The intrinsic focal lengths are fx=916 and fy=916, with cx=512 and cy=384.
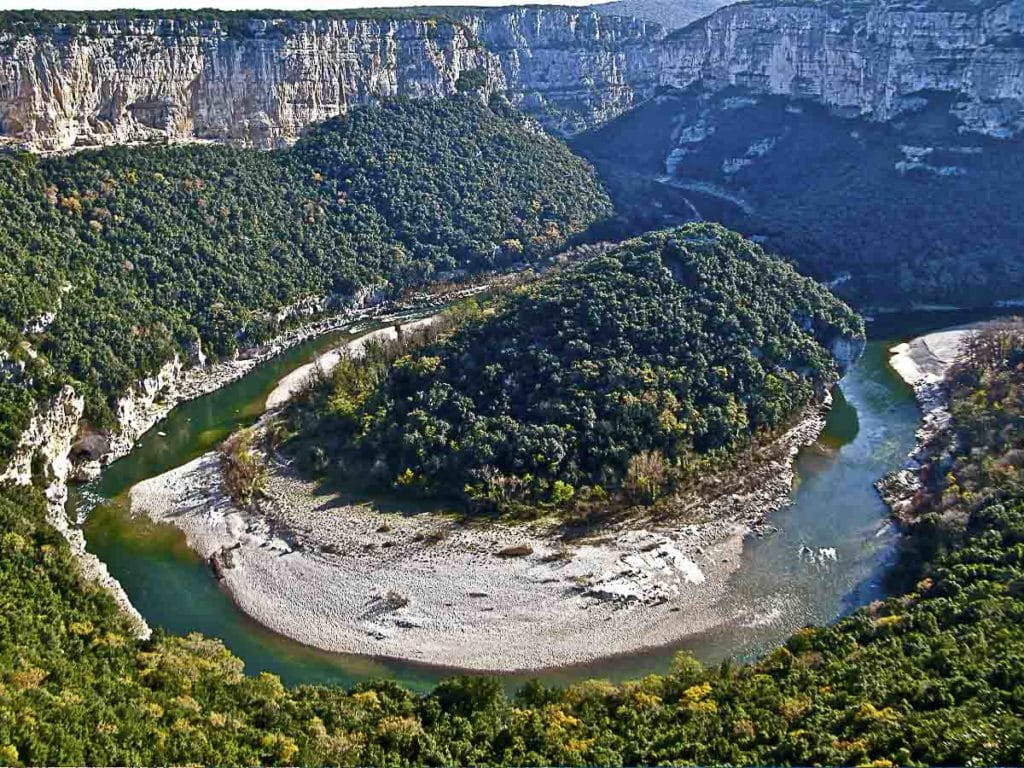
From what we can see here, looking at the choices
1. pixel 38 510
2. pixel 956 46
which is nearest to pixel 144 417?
pixel 38 510

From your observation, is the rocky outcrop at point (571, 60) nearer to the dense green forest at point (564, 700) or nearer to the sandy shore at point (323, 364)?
the sandy shore at point (323, 364)

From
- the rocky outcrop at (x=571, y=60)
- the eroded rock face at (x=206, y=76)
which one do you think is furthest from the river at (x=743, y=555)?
the rocky outcrop at (x=571, y=60)

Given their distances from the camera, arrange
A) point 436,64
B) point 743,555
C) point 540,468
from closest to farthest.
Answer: point 743,555, point 540,468, point 436,64

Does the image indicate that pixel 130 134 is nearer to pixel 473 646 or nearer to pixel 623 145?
pixel 473 646

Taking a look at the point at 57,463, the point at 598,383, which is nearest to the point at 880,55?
the point at 598,383

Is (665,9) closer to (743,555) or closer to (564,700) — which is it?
(743,555)

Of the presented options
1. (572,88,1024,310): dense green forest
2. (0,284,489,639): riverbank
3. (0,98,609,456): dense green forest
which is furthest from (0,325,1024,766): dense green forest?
(572,88,1024,310): dense green forest

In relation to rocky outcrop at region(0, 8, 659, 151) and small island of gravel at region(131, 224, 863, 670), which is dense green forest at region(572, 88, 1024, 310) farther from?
rocky outcrop at region(0, 8, 659, 151)
